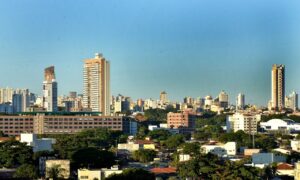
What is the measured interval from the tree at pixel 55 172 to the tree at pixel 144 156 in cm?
645

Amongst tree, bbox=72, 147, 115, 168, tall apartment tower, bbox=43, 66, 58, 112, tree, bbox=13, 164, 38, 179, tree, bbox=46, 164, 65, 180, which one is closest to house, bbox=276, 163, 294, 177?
tree, bbox=72, 147, 115, 168

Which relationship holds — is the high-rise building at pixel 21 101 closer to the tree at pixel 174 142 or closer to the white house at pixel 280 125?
the white house at pixel 280 125

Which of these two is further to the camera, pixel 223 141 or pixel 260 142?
pixel 223 141

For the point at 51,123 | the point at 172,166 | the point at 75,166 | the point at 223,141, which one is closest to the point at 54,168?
the point at 75,166

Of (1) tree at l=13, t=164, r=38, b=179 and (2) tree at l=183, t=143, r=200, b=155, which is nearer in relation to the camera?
(1) tree at l=13, t=164, r=38, b=179

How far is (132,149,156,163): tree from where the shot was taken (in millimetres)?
26219

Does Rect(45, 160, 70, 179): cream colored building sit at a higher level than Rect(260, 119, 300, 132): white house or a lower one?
lower

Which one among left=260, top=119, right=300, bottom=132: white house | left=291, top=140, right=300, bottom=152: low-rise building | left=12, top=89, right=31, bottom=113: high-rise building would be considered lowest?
left=291, top=140, right=300, bottom=152: low-rise building

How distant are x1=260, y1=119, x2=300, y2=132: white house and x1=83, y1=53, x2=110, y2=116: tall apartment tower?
39.2ft

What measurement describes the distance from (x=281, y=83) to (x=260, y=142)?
4044cm

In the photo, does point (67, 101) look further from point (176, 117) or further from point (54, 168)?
point (54, 168)

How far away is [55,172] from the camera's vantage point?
19.6 m

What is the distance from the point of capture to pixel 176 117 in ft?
173

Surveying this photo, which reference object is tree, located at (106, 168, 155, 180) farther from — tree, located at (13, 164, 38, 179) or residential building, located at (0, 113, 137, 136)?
residential building, located at (0, 113, 137, 136)
